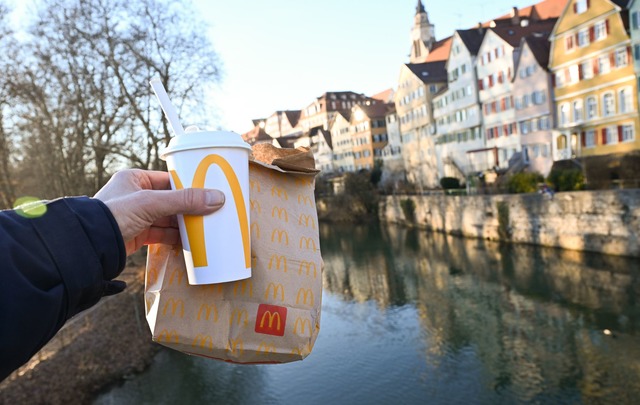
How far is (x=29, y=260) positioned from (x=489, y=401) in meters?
12.2

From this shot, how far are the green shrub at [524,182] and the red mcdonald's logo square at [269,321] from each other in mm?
24621

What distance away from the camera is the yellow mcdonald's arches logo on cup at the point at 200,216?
5.08 feet

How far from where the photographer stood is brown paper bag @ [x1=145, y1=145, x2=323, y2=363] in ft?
5.34

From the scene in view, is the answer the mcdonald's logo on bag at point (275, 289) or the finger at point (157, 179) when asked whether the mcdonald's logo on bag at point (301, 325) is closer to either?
the mcdonald's logo on bag at point (275, 289)

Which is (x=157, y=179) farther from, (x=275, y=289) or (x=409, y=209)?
(x=409, y=209)

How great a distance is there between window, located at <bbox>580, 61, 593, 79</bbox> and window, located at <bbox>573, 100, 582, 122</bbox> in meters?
1.28

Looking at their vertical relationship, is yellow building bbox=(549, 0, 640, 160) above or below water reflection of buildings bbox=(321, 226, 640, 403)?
above

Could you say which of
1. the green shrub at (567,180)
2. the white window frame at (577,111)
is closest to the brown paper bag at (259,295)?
the green shrub at (567,180)

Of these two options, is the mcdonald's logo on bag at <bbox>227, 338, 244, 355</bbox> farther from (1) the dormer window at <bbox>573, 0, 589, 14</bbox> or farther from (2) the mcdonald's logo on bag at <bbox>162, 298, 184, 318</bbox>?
(1) the dormer window at <bbox>573, 0, 589, 14</bbox>

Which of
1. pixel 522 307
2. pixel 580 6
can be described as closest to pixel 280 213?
pixel 522 307

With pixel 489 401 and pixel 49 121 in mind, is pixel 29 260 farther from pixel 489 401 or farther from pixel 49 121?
pixel 49 121

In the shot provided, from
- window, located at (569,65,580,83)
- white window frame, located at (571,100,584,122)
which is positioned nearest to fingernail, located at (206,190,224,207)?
white window frame, located at (571,100,584,122)

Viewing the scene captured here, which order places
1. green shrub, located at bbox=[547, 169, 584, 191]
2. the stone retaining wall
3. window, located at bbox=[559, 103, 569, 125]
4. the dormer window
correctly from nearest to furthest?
the stone retaining wall → green shrub, located at bbox=[547, 169, 584, 191] → the dormer window → window, located at bbox=[559, 103, 569, 125]

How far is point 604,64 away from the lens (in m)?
24.8
